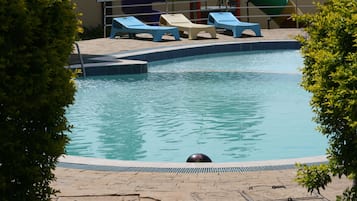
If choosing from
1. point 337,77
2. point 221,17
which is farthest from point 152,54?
point 337,77

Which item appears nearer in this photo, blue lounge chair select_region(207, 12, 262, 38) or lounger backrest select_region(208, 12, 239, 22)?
blue lounge chair select_region(207, 12, 262, 38)

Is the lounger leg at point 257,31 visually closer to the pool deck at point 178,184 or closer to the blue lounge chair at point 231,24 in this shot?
the blue lounge chair at point 231,24

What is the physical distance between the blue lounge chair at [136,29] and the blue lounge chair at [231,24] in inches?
70.9

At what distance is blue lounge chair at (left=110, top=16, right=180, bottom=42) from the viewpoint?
59.4 ft

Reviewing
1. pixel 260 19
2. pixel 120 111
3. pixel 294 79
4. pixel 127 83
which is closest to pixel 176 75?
pixel 127 83

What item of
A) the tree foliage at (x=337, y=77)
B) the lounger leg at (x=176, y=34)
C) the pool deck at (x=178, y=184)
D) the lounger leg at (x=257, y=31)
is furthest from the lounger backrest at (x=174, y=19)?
the tree foliage at (x=337, y=77)

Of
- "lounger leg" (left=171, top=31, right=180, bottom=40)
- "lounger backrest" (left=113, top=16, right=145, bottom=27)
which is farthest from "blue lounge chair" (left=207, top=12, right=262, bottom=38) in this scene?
"lounger backrest" (left=113, top=16, right=145, bottom=27)

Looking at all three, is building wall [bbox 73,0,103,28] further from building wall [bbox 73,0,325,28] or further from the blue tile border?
the blue tile border

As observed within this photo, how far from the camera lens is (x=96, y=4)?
2172 cm

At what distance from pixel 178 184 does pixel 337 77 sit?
2.59 metres

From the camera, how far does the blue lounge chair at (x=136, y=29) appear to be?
18.1 m

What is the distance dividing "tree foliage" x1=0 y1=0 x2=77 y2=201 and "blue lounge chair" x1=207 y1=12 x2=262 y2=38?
51.6 feet

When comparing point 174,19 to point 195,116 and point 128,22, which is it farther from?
point 195,116

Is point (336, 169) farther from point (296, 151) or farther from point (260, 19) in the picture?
point (260, 19)
